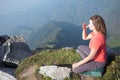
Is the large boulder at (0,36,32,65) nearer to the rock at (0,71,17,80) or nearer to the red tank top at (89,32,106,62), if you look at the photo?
the rock at (0,71,17,80)

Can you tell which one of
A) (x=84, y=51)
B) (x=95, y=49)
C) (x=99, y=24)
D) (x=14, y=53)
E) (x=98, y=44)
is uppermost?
(x=99, y=24)

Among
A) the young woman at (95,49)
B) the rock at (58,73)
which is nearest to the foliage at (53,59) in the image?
the rock at (58,73)

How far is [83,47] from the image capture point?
Result: 657 inches

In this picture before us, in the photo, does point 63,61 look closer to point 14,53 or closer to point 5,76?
point 5,76

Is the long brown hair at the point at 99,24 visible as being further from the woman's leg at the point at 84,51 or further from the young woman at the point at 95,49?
the woman's leg at the point at 84,51

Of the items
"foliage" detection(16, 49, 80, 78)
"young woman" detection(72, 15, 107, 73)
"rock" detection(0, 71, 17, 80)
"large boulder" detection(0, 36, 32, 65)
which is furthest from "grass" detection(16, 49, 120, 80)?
"large boulder" detection(0, 36, 32, 65)

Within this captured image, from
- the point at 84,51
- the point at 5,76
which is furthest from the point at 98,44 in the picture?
the point at 5,76

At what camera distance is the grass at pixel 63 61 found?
16.0 metres

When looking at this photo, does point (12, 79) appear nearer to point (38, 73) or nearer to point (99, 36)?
point (38, 73)

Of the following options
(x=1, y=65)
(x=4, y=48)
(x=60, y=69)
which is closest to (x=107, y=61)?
(x=60, y=69)

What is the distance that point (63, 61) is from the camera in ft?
60.9

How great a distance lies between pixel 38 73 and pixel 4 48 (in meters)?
17.2

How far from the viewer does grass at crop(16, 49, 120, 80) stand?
16.0 m

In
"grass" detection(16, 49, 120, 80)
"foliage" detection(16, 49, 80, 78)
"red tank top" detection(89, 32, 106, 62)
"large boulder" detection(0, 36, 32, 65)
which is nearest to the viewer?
"red tank top" detection(89, 32, 106, 62)
